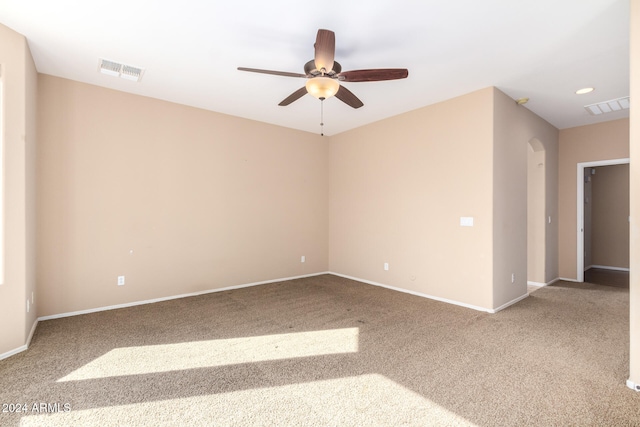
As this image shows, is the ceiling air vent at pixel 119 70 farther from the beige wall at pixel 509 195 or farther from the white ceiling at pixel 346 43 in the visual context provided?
the beige wall at pixel 509 195

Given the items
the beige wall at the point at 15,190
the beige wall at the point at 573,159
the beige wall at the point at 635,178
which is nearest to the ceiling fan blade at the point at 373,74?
the beige wall at the point at 635,178

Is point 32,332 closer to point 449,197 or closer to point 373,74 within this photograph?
point 373,74

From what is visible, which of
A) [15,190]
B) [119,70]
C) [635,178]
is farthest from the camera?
[119,70]

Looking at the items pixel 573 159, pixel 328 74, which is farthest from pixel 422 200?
pixel 573 159

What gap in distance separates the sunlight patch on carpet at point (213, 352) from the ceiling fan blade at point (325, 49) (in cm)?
238

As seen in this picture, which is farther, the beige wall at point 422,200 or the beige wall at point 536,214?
the beige wall at point 536,214

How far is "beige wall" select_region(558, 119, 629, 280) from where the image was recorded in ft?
16.8

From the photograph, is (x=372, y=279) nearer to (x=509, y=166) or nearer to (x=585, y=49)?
(x=509, y=166)

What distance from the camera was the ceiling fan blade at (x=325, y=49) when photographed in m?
2.21

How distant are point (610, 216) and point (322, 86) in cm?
774

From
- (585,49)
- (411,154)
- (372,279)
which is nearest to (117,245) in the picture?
(372,279)

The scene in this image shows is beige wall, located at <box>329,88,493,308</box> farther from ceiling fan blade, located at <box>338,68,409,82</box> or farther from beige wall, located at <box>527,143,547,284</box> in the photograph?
beige wall, located at <box>527,143,547,284</box>

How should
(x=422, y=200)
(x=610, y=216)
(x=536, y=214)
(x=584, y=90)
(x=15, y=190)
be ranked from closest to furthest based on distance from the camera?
1. (x=15, y=190)
2. (x=584, y=90)
3. (x=422, y=200)
4. (x=536, y=214)
5. (x=610, y=216)

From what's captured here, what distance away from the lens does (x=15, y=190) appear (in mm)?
2652
